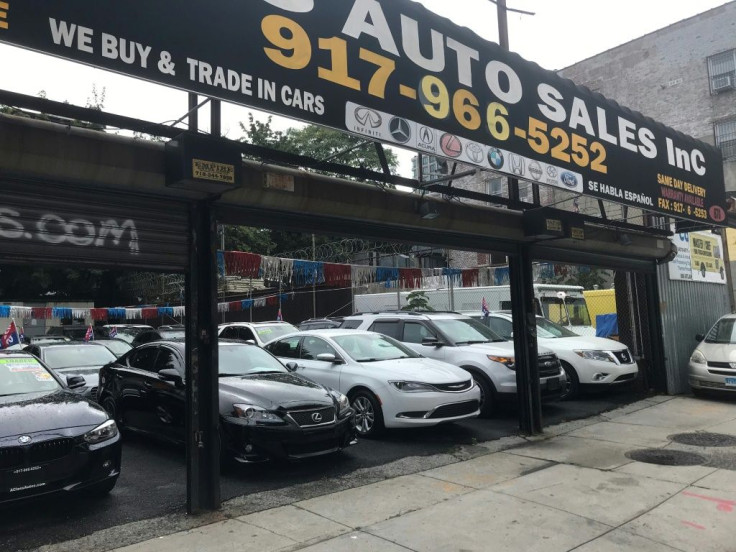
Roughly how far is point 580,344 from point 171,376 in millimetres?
7940

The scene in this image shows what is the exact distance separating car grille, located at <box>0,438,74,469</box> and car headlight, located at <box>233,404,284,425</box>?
167cm

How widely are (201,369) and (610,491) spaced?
4.14 meters

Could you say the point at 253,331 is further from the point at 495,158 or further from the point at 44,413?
the point at 495,158

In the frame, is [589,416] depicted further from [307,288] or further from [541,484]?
[307,288]

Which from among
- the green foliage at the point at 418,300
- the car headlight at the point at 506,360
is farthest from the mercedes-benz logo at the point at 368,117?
the green foliage at the point at 418,300

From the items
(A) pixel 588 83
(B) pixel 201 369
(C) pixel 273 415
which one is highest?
(A) pixel 588 83

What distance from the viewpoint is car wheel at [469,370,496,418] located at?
962 cm

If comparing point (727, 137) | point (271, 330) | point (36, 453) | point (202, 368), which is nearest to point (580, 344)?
point (271, 330)

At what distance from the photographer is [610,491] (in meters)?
5.79

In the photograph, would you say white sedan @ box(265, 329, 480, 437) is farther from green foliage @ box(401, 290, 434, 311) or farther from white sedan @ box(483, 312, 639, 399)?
green foliage @ box(401, 290, 434, 311)

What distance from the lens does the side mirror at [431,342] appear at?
10.3m

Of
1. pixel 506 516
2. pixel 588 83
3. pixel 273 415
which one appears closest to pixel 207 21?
pixel 273 415

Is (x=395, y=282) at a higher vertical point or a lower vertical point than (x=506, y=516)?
higher

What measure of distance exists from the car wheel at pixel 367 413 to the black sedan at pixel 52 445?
11.6 ft
